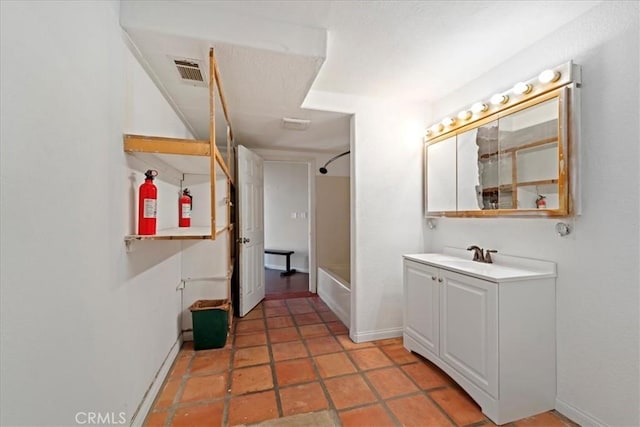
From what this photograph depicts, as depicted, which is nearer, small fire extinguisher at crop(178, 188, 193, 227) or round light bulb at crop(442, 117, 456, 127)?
small fire extinguisher at crop(178, 188, 193, 227)

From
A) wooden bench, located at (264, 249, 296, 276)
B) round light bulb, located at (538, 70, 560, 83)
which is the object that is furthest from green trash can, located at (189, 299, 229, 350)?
wooden bench, located at (264, 249, 296, 276)

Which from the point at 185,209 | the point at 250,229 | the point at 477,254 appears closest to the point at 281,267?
the point at 250,229

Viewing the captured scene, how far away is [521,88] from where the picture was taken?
5.75ft

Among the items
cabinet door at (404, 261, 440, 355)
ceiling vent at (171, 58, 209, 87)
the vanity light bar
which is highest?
ceiling vent at (171, 58, 209, 87)

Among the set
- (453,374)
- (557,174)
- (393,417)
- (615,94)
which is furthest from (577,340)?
(615,94)

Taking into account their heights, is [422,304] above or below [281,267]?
above

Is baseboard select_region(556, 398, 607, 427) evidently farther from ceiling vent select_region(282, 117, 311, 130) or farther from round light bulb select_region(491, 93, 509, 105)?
ceiling vent select_region(282, 117, 311, 130)

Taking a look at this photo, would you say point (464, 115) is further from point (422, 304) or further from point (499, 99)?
point (422, 304)

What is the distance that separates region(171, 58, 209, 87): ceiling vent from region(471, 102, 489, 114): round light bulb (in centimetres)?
195

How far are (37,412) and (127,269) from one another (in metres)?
0.71

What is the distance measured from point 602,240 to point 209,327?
278 cm

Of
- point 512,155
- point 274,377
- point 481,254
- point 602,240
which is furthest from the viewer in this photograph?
point 481,254

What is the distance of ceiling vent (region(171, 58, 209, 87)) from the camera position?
163 centimetres

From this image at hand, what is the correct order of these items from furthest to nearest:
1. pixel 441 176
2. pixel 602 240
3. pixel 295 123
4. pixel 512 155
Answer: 1. pixel 295 123
2. pixel 441 176
3. pixel 512 155
4. pixel 602 240
